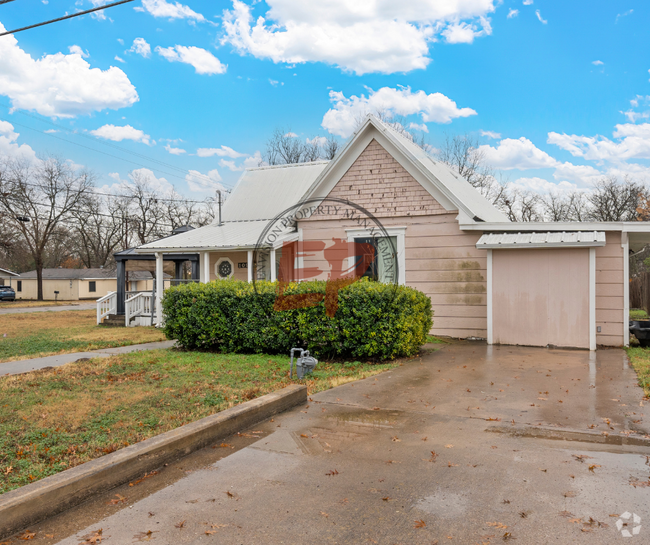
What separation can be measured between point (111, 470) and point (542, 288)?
32.2 feet

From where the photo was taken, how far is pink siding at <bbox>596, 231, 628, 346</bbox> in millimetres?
11367

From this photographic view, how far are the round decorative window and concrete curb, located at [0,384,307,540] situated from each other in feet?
38.2

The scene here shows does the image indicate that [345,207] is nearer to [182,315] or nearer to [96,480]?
[182,315]

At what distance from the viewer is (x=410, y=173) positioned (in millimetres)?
13398

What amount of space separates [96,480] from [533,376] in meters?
6.70

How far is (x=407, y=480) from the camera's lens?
13.6ft

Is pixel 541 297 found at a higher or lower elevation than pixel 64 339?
higher

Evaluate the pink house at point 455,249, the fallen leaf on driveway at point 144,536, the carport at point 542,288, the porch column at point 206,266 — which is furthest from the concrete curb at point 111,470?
the porch column at point 206,266

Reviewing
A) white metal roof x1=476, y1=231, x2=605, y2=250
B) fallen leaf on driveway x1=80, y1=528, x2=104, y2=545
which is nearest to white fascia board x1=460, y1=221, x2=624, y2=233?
white metal roof x1=476, y1=231, x2=605, y2=250

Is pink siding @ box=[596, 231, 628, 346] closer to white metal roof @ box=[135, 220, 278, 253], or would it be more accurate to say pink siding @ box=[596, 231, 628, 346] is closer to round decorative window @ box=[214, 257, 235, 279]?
white metal roof @ box=[135, 220, 278, 253]

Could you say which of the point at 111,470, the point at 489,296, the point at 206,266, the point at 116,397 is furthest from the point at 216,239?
the point at 111,470

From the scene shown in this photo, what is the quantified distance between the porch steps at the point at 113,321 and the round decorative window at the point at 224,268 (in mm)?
4391

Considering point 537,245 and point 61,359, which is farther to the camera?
point 537,245

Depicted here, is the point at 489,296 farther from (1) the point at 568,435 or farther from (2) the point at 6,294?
(2) the point at 6,294
